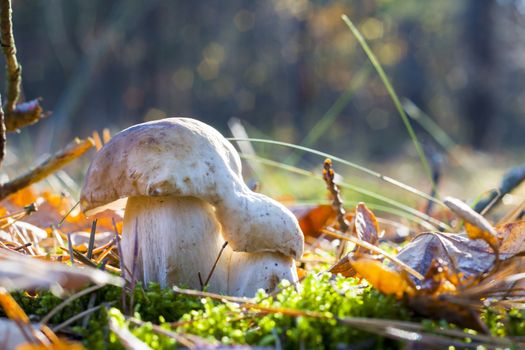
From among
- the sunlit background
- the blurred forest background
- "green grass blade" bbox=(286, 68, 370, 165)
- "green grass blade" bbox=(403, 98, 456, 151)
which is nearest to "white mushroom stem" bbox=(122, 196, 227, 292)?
"green grass blade" bbox=(286, 68, 370, 165)

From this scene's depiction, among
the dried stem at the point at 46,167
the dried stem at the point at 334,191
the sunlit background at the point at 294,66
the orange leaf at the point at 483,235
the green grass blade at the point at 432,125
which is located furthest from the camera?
the sunlit background at the point at 294,66

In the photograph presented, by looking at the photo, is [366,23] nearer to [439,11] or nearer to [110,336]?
[439,11]

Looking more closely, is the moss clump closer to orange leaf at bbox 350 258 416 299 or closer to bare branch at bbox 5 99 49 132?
orange leaf at bbox 350 258 416 299

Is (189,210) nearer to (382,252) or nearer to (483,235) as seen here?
(382,252)

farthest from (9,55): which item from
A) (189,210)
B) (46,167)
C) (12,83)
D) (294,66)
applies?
(294,66)

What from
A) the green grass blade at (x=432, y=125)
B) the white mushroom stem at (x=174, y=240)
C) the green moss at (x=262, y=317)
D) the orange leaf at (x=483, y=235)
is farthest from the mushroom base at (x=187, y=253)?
the green grass blade at (x=432, y=125)

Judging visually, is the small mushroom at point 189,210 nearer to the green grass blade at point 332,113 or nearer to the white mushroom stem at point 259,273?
the white mushroom stem at point 259,273

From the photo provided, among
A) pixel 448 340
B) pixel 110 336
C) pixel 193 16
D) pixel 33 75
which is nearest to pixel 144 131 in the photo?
pixel 110 336
